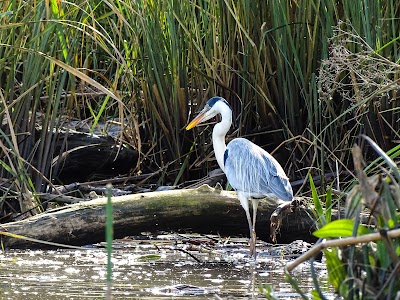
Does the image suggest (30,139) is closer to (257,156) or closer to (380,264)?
(257,156)

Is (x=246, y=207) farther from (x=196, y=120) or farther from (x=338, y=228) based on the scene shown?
(x=338, y=228)

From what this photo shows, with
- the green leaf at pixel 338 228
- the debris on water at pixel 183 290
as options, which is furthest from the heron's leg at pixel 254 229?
the green leaf at pixel 338 228

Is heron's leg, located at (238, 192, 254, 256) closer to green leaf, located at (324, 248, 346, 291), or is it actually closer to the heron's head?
the heron's head

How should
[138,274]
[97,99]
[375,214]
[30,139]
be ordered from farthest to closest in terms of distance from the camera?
[97,99] → [30,139] → [138,274] → [375,214]

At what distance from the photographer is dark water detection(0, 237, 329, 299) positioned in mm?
4242

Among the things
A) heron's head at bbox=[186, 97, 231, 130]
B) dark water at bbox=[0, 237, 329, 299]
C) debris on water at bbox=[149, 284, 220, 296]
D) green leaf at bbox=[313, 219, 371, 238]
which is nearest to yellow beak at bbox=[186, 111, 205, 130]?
heron's head at bbox=[186, 97, 231, 130]

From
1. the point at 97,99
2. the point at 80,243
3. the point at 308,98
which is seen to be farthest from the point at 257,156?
the point at 97,99

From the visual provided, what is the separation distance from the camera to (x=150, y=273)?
491 centimetres

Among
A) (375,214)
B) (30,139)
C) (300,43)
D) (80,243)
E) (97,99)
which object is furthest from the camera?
A: (97,99)

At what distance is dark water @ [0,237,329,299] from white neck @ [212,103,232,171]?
0.77 metres

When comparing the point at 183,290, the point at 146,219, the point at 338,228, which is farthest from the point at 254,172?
the point at 338,228

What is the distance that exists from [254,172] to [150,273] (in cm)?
148

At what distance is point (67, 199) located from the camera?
607 centimetres

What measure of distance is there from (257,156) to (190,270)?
1.37 meters
